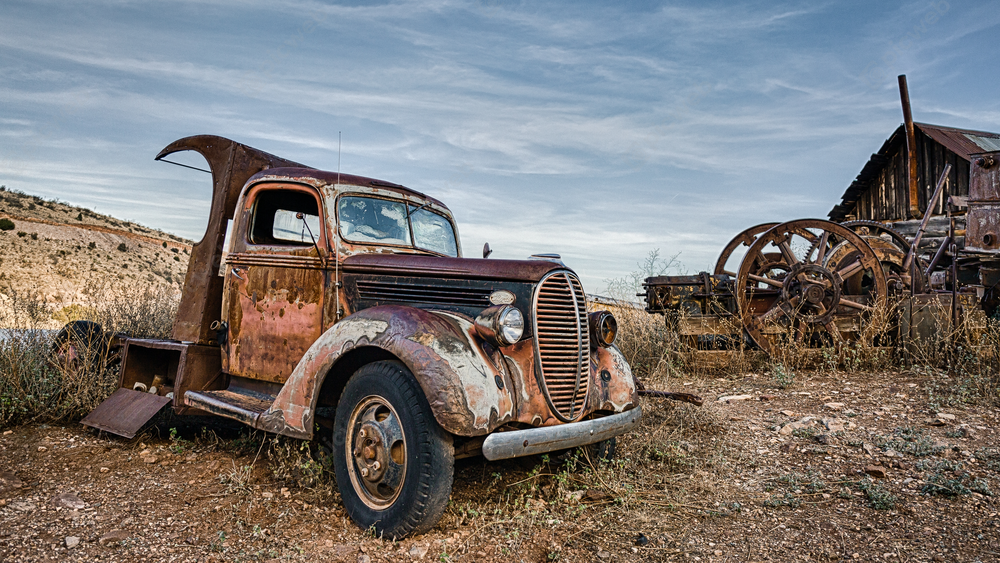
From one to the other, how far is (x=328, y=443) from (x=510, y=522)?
1.51 meters

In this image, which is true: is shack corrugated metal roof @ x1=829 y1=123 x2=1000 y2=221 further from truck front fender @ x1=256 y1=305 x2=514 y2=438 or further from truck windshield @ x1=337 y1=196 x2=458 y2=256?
truck front fender @ x1=256 y1=305 x2=514 y2=438

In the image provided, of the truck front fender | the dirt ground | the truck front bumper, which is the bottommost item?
the dirt ground

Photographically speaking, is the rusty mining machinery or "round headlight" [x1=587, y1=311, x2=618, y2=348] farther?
the rusty mining machinery

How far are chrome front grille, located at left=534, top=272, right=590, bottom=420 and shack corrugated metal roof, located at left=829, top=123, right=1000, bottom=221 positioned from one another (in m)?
16.0

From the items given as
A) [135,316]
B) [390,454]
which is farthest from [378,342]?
[135,316]

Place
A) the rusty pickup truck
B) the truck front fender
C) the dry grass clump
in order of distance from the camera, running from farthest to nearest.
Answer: the dry grass clump < the rusty pickup truck < the truck front fender

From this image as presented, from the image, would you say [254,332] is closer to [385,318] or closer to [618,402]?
[385,318]

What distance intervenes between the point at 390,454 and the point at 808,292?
267 inches

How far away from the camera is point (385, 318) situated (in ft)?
11.3

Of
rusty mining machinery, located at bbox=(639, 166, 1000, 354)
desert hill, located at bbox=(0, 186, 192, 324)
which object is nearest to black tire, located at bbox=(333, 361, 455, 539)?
rusty mining machinery, located at bbox=(639, 166, 1000, 354)

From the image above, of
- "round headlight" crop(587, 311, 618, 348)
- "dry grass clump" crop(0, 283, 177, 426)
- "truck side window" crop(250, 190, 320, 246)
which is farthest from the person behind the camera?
"dry grass clump" crop(0, 283, 177, 426)

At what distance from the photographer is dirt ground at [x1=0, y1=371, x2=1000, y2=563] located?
319 centimetres

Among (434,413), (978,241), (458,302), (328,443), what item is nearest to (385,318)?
(458,302)

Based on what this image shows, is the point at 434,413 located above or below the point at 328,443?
above
